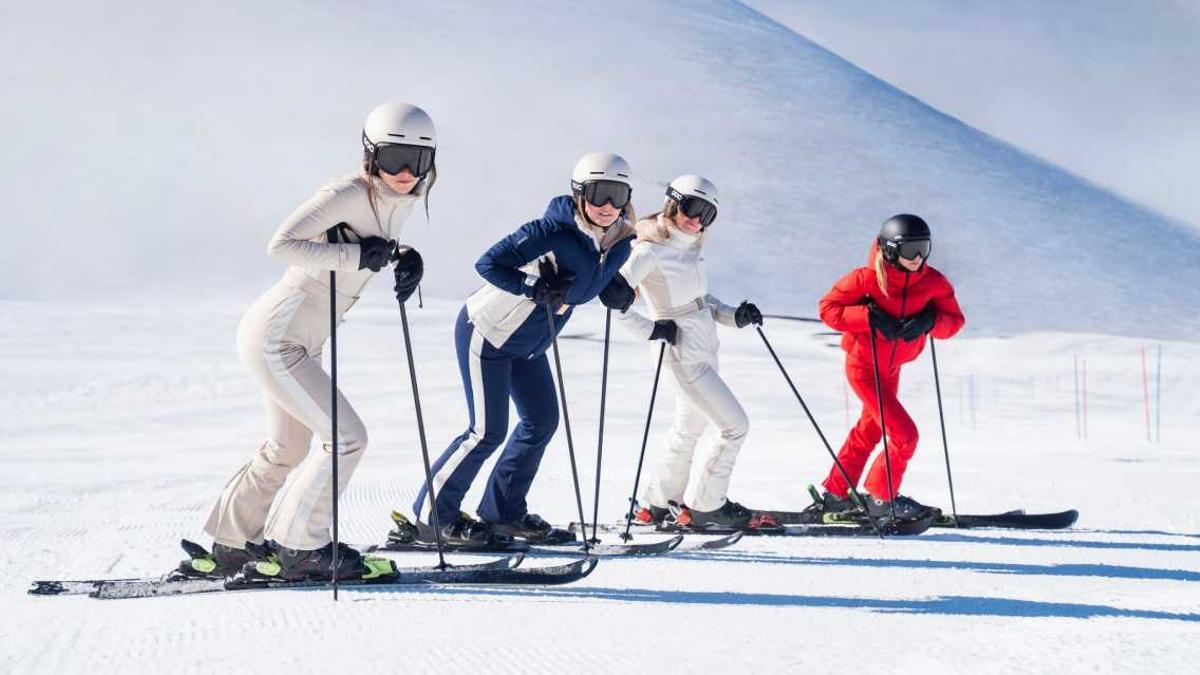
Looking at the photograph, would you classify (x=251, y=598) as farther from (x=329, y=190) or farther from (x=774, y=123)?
(x=774, y=123)

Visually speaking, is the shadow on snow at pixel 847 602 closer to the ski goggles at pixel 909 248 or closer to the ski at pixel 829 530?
the ski at pixel 829 530

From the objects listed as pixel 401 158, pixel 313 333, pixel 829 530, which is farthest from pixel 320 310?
pixel 829 530

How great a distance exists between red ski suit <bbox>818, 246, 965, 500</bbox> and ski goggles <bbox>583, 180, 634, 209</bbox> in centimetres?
158

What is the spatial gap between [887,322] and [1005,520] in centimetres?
128

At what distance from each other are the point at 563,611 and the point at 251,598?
109 centimetres

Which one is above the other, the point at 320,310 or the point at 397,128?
the point at 397,128

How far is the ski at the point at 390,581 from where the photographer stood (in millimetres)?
4453

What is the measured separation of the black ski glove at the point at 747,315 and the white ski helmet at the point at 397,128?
8.29 feet

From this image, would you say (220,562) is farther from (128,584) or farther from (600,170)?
(600,170)

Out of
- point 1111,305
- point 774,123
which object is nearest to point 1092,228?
point 1111,305

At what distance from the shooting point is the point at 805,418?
1630 centimetres

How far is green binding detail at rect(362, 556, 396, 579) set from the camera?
4566mm

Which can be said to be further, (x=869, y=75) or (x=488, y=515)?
(x=869, y=75)

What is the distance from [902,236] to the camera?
652 cm
